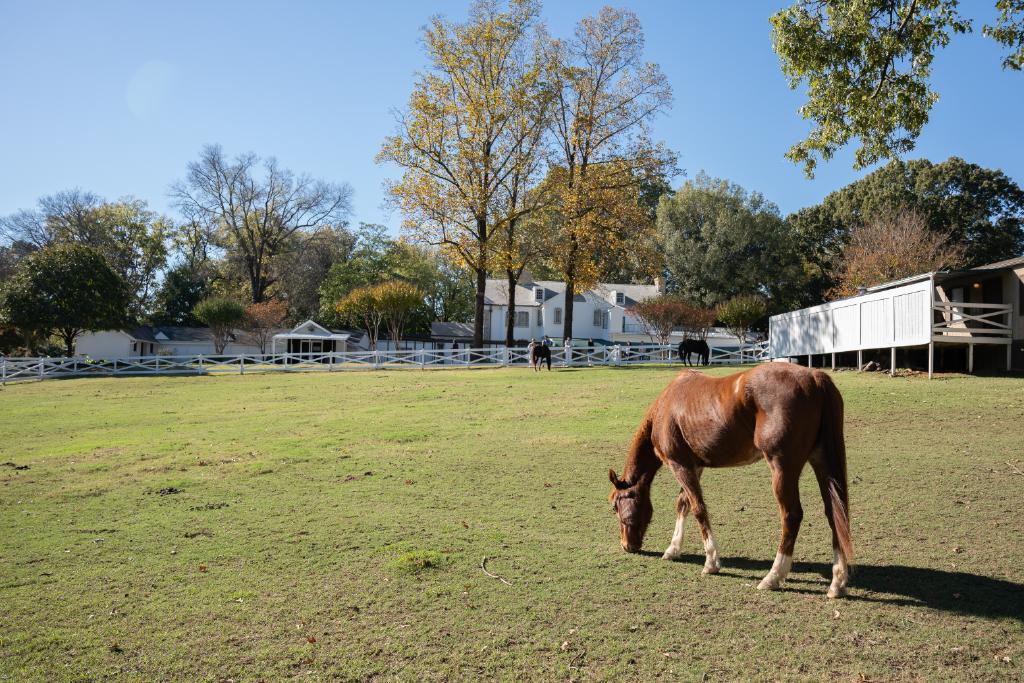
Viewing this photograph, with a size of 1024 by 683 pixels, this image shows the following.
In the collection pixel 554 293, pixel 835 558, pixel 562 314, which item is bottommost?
pixel 835 558

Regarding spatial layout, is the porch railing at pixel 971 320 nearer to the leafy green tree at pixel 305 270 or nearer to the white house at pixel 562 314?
the white house at pixel 562 314

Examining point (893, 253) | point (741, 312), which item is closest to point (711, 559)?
point (893, 253)

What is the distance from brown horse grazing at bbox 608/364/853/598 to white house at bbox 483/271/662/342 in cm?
6530

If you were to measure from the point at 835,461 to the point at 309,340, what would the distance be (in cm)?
6945

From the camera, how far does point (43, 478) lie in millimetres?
11492

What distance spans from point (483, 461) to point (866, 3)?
10.9 meters

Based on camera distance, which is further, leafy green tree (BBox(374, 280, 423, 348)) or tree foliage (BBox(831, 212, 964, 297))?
leafy green tree (BBox(374, 280, 423, 348))

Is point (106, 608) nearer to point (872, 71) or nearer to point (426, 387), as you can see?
point (872, 71)

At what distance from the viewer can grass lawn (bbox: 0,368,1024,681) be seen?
5.25 metres

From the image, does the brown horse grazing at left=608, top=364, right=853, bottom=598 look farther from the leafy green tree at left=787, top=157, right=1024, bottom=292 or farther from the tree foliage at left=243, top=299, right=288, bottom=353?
the tree foliage at left=243, top=299, right=288, bottom=353

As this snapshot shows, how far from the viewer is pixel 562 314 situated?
73.1 meters

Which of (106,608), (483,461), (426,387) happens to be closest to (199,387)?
(426,387)

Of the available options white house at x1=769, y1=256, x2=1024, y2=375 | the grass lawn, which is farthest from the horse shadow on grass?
white house at x1=769, y1=256, x2=1024, y2=375

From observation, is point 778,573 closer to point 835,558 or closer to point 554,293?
point 835,558
